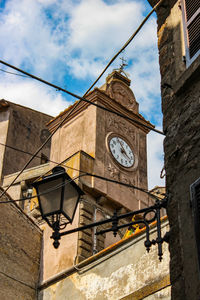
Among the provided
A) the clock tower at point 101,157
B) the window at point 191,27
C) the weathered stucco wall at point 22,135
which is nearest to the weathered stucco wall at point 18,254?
the clock tower at point 101,157

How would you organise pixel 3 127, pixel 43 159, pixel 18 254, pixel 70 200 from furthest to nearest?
1. pixel 43 159
2. pixel 3 127
3. pixel 18 254
4. pixel 70 200

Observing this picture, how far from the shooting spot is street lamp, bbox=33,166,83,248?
268 inches

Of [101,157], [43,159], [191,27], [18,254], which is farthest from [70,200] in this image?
[43,159]

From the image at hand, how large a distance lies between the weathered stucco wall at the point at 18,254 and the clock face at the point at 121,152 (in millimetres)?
4149

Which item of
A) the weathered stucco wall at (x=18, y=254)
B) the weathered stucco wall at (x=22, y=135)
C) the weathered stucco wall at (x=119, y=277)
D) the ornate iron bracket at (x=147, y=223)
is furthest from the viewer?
the weathered stucco wall at (x=22, y=135)

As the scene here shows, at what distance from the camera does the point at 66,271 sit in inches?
615

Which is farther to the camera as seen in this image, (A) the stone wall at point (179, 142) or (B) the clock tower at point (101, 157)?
(B) the clock tower at point (101, 157)

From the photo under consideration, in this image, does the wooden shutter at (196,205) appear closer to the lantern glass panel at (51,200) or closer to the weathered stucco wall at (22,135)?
the lantern glass panel at (51,200)

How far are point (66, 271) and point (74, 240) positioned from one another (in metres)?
1.06

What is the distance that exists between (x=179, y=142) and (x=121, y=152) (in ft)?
46.8

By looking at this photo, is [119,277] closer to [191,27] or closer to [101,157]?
[101,157]

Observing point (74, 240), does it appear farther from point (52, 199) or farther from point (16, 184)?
point (52, 199)

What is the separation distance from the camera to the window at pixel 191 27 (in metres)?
6.30

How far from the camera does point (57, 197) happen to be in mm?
6863
